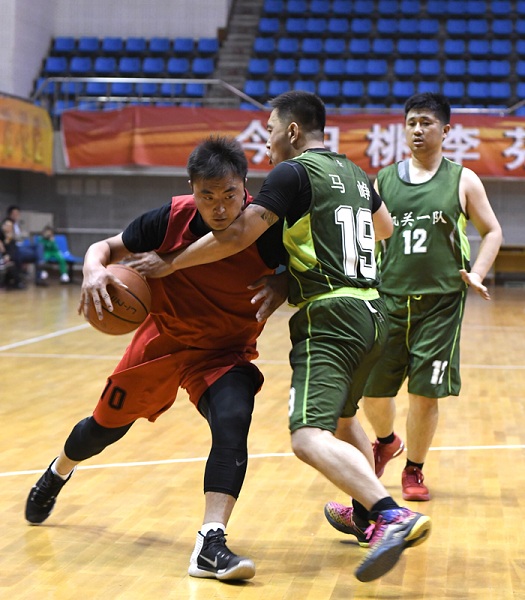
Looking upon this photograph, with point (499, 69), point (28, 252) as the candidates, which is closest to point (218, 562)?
point (28, 252)

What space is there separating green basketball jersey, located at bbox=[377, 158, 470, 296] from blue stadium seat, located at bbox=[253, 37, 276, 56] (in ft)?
53.3

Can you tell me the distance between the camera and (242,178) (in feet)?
9.96

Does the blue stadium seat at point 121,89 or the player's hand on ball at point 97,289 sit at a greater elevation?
the blue stadium seat at point 121,89

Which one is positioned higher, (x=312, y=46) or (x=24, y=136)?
(x=312, y=46)

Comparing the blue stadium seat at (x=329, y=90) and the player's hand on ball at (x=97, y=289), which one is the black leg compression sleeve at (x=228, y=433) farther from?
the blue stadium seat at (x=329, y=90)

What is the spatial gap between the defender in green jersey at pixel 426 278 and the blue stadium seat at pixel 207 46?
1665 cm

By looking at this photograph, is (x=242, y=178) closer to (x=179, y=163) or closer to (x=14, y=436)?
(x=14, y=436)

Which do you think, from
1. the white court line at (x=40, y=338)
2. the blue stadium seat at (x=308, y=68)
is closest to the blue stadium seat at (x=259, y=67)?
the blue stadium seat at (x=308, y=68)

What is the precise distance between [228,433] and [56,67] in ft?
59.2

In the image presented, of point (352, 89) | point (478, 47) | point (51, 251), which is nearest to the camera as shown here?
point (51, 251)

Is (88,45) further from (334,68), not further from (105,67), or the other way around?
(334,68)

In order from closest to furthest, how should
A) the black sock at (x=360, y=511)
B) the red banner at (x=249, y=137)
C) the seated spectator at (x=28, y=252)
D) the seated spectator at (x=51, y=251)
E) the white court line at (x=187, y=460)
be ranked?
1. the black sock at (x=360, y=511)
2. the white court line at (x=187, y=460)
3. the seated spectator at (x=28, y=252)
4. the red banner at (x=249, y=137)
5. the seated spectator at (x=51, y=251)

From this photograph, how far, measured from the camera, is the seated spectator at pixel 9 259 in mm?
15102

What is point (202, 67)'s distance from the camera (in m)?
19.7
